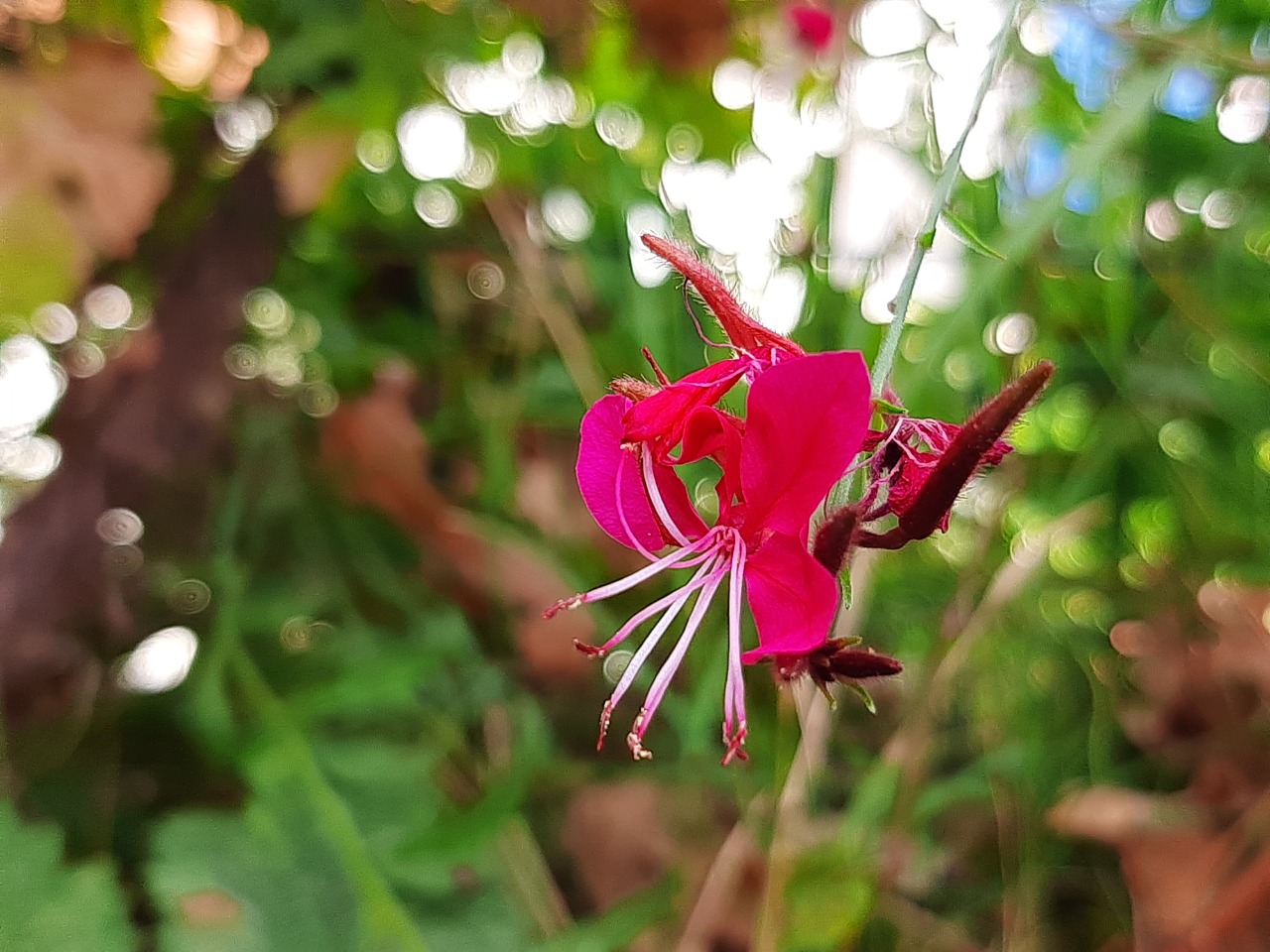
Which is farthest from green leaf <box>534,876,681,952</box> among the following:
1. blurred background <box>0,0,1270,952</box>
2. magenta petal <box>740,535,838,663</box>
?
magenta petal <box>740,535,838,663</box>

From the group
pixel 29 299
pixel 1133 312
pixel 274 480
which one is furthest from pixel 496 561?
pixel 1133 312

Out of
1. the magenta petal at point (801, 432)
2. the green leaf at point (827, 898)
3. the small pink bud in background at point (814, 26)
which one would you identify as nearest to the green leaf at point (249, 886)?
the green leaf at point (827, 898)

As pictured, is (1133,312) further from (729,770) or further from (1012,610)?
(729,770)

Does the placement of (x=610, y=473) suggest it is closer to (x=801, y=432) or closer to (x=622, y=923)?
(x=801, y=432)

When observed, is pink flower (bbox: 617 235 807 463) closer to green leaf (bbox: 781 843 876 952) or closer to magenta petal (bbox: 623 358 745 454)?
magenta petal (bbox: 623 358 745 454)

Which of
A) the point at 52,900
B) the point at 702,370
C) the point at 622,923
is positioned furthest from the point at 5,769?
the point at 702,370

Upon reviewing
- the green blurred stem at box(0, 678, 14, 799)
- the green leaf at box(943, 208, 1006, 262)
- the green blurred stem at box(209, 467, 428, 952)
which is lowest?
the green blurred stem at box(0, 678, 14, 799)
